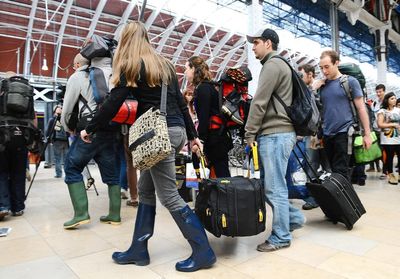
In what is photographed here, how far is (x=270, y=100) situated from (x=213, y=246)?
117 cm

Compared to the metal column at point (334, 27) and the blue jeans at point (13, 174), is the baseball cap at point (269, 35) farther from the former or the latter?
the metal column at point (334, 27)

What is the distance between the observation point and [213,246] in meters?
2.44

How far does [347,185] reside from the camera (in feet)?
9.32

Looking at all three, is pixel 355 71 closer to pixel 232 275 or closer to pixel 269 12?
pixel 232 275

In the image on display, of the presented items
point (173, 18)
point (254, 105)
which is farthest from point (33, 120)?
point (173, 18)

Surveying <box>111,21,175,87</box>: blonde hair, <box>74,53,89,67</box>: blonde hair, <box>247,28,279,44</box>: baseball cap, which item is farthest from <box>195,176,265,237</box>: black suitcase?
<box>74,53,89,67</box>: blonde hair

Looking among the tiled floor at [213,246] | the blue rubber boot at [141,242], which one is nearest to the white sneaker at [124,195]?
the tiled floor at [213,246]

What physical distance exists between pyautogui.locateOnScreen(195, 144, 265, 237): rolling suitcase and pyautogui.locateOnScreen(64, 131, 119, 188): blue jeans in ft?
4.24

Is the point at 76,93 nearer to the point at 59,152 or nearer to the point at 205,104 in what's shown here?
the point at 205,104

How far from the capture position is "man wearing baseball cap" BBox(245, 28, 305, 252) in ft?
7.53

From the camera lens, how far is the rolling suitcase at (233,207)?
6.73 feet

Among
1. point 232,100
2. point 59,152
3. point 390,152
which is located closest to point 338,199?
point 232,100

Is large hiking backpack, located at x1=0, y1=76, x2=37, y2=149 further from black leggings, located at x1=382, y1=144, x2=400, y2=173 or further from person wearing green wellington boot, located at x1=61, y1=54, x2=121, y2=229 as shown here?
black leggings, located at x1=382, y1=144, x2=400, y2=173

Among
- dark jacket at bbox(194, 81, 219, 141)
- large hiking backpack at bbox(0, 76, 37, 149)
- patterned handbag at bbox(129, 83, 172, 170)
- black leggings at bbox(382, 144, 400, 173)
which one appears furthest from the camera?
Result: black leggings at bbox(382, 144, 400, 173)
